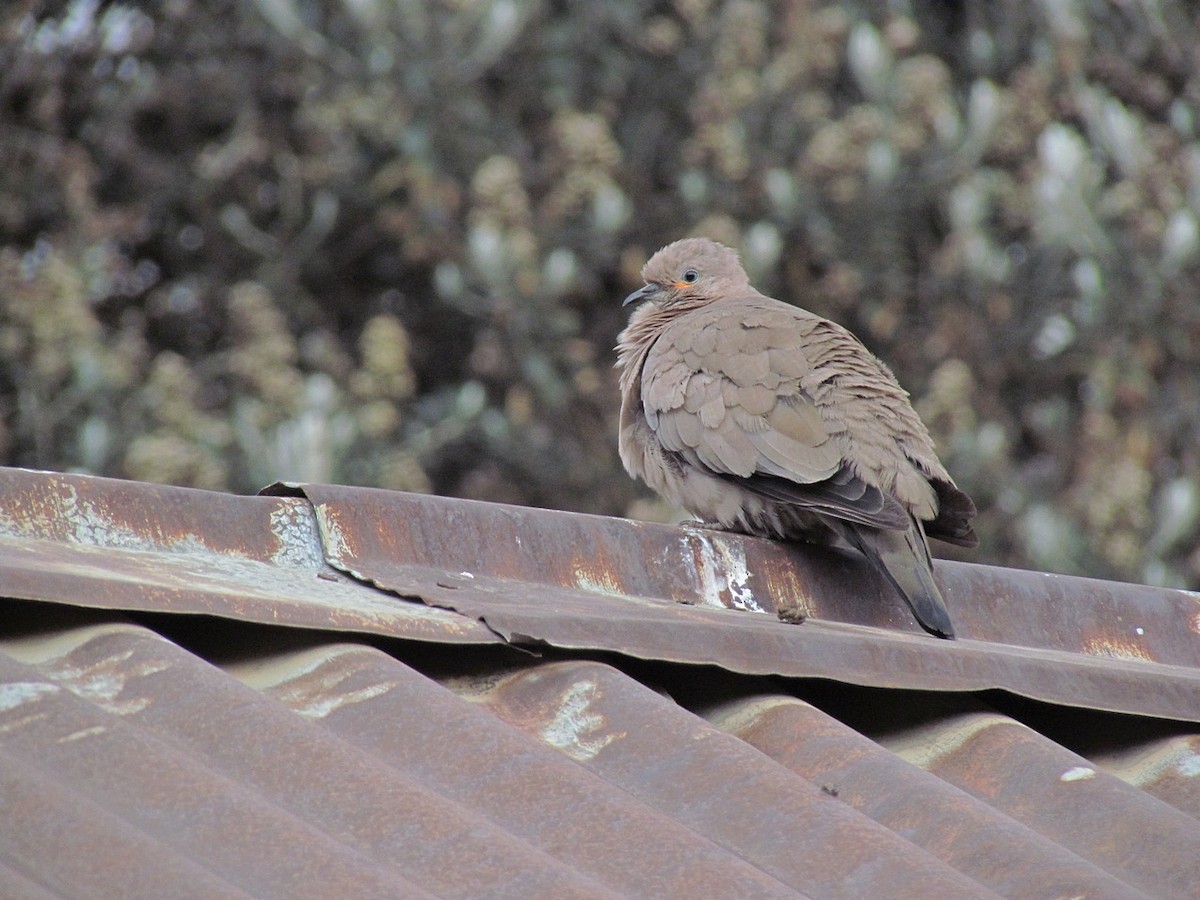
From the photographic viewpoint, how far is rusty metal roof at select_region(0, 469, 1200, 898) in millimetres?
1746

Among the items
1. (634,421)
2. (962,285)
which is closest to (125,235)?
(962,285)

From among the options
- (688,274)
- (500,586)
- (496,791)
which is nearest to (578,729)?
(496,791)

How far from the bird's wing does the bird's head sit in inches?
35.7

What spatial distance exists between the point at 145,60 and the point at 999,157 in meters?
4.91

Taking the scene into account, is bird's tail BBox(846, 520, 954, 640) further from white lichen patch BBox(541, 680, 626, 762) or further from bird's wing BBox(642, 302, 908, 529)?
white lichen patch BBox(541, 680, 626, 762)

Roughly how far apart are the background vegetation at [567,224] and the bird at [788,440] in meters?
4.21

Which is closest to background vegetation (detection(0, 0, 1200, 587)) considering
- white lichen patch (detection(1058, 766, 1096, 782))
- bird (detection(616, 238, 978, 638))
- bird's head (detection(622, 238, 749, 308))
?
bird's head (detection(622, 238, 749, 308))

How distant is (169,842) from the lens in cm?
166

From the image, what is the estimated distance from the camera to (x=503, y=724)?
2090 mm

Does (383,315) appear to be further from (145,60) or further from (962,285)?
(962,285)

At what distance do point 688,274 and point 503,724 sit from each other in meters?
3.32

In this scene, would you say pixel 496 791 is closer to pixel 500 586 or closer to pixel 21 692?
pixel 21 692

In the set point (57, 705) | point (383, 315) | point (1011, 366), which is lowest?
point (1011, 366)

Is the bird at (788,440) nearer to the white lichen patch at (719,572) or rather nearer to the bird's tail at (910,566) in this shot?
the bird's tail at (910,566)
